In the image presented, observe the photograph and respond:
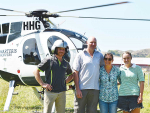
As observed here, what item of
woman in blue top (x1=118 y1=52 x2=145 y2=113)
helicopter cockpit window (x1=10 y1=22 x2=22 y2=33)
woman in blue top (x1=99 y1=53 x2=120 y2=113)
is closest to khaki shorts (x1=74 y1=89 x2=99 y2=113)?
woman in blue top (x1=99 y1=53 x2=120 y2=113)

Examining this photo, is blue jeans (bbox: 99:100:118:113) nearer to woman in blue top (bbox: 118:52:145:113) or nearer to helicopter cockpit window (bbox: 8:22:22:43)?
woman in blue top (bbox: 118:52:145:113)

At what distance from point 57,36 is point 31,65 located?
1.12m

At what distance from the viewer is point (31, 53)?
5.54m

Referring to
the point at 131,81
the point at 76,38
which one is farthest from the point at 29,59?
the point at 131,81

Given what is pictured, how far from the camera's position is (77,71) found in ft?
11.5

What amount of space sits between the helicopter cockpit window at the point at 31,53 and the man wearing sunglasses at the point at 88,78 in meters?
2.24

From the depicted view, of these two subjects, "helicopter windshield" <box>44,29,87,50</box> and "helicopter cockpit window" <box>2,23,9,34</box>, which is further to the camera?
"helicopter cockpit window" <box>2,23,9,34</box>

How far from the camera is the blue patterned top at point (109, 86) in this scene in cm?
339

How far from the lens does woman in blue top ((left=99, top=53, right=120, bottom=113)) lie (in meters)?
3.39

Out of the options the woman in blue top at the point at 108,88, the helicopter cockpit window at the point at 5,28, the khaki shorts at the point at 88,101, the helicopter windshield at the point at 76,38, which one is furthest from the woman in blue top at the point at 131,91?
the helicopter cockpit window at the point at 5,28

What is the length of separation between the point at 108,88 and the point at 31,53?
2881 millimetres

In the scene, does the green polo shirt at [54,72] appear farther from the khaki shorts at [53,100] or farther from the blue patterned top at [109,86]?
the blue patterned top at [109,86]

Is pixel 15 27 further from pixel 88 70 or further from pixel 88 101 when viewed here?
pixel 88 101

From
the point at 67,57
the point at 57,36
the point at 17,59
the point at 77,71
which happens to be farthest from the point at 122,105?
the point at 17,59
